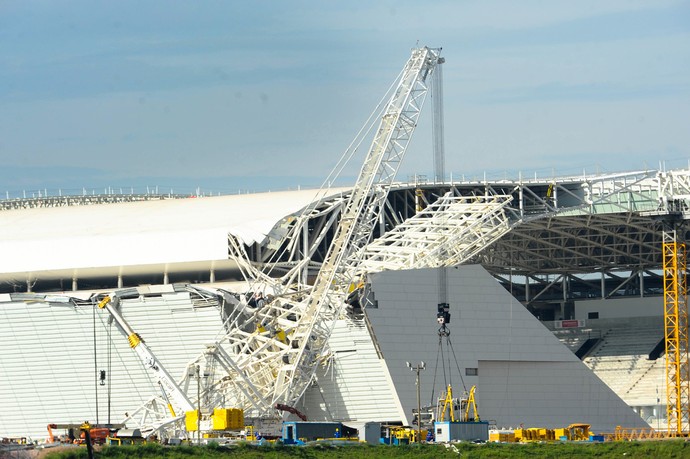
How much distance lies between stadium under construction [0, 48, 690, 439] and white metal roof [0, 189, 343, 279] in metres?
0.19

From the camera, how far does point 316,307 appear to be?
12469 cm

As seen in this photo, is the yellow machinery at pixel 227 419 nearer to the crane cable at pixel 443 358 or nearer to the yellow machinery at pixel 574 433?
the crane cable at pixel 443 358

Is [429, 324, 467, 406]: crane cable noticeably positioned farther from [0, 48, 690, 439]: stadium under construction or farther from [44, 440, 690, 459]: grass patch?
[44, 440, 690, 459]: grass patch

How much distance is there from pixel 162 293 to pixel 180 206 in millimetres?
19113

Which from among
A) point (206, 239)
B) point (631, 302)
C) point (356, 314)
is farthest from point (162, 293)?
point (631, 302)

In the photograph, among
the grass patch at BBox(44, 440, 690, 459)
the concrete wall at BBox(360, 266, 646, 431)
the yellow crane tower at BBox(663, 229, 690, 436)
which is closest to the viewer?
the grass patch at BBox(44, 440, 690, 459)

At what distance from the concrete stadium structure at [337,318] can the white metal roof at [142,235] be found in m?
0.16

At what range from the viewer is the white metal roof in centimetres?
13325

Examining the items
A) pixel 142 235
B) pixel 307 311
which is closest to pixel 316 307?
pixel 307 311

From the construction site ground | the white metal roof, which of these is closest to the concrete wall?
the white metal roof

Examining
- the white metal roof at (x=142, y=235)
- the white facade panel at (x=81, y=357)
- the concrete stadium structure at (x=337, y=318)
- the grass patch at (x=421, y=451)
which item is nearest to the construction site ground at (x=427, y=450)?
the grass patch at (x=421, y=451)

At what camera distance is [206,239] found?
13312 cm

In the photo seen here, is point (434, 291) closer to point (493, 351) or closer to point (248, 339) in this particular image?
point (493, 351)

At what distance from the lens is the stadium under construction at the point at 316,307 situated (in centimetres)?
12475
